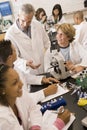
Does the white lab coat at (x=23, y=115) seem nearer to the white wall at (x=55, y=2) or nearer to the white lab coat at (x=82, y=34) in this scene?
the white lab coat at (x=82, y=34)

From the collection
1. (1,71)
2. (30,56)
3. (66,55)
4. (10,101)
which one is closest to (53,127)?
(10,101)

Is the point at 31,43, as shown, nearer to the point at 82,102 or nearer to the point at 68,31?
the point at 68,31

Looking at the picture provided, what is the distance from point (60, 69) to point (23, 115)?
0.66 meters

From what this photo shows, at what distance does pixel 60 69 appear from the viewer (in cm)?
176

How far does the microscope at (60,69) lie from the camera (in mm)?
1746

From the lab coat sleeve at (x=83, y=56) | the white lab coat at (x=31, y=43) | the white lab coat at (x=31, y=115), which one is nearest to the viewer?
the white lab coat at (x=31, y=115)

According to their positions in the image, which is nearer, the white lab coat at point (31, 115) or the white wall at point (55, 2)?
the white lab coat at point (31, 115)

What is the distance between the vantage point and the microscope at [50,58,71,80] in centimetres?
175

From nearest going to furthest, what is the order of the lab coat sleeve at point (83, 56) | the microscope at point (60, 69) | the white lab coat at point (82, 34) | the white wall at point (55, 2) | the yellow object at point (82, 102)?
1. the yellow object at point (82, 102)
2. the microscope at point (60, 69)
3. the lab coat sleeve at point (83, 56)
4. the white lab coat at point (82, 34)
5. the white wall at point (55, 2)

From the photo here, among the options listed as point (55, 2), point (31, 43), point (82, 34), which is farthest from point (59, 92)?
point (55, 2)

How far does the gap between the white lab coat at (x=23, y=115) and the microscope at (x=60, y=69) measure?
0.48m

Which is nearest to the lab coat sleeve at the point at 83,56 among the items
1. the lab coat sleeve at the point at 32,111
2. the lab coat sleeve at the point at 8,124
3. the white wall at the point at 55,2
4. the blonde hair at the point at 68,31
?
the blonde hair at the point at 68,31

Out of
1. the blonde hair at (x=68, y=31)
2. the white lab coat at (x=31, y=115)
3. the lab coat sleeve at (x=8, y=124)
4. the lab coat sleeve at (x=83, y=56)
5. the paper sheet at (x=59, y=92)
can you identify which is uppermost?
the blonde hair at (x=68, y=31)

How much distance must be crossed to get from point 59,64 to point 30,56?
0.63 m
